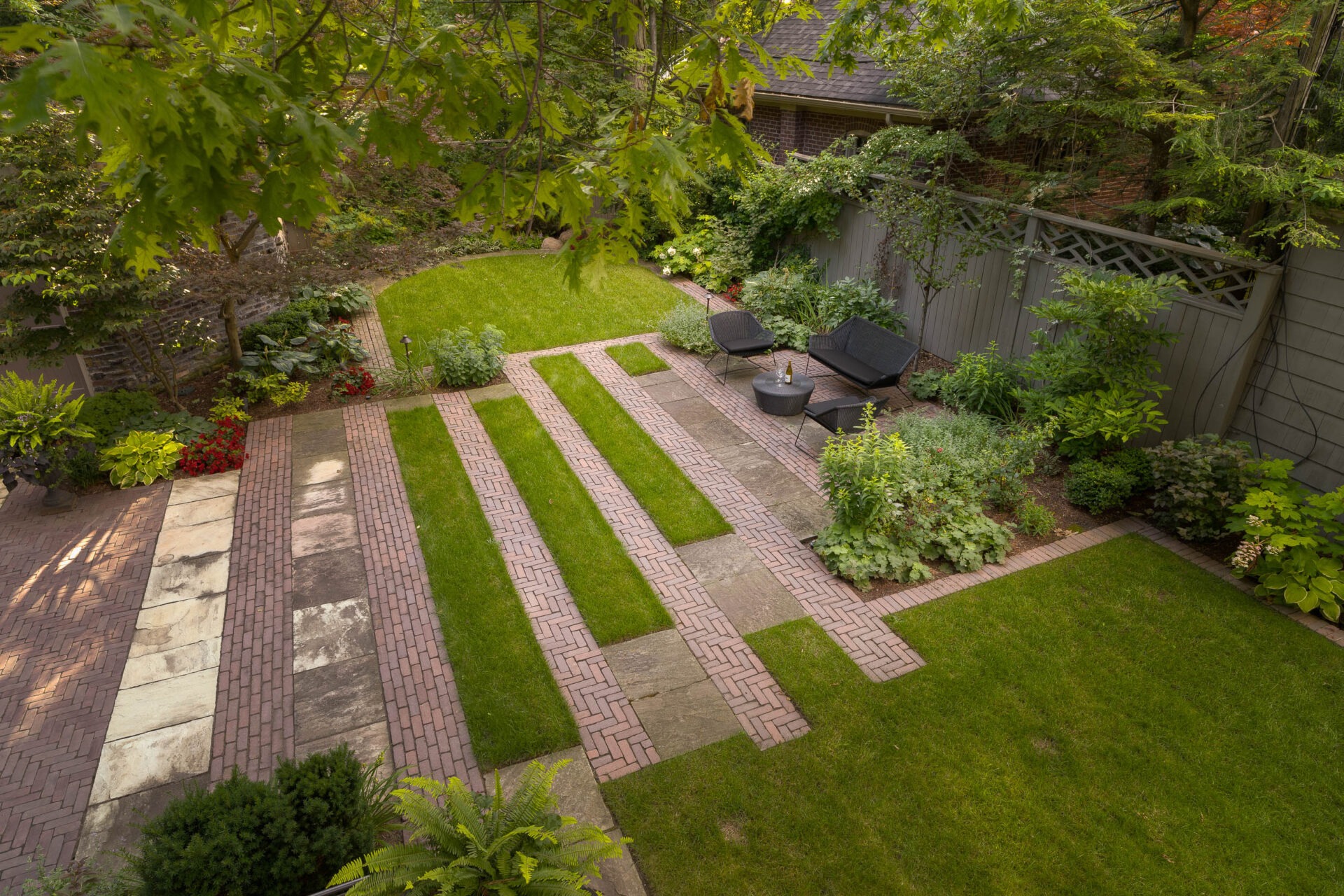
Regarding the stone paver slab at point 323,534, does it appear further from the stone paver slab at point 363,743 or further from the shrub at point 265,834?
the shrub at point 265,834

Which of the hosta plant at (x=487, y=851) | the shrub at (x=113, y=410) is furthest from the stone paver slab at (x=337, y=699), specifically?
the shrub at (x=113, y=410)

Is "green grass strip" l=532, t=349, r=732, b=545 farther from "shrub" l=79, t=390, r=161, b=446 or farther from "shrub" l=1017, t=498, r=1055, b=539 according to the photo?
"shrub" l=79, t=390, r=161, b=446

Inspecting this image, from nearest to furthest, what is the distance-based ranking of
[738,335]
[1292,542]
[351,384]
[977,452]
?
1. [1292,542]
2. [977,452]
3. [351,384]
4. [738,335]

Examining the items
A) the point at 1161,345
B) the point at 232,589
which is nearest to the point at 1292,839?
the point at 1161,345

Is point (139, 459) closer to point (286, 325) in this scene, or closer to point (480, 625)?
point (286, 325)

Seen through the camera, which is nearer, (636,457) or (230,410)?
(636,457)

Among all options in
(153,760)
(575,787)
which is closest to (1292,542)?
(575,787)

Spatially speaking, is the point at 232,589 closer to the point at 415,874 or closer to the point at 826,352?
the point at 415,874
